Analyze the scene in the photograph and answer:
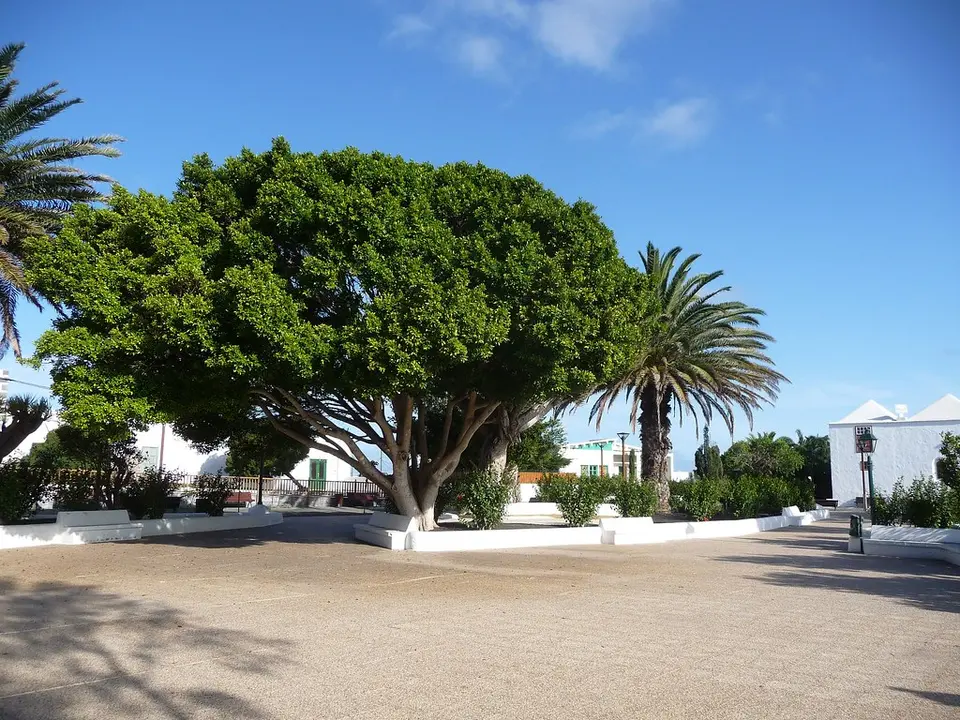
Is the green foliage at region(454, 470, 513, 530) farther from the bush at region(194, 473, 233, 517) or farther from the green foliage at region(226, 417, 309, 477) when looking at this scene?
the bush at region(194, 473, 233, 517)

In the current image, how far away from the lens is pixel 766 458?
2053 inches

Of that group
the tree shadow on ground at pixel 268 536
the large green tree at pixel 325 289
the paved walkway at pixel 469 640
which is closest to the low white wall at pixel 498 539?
the paved walkway at pixel 469 640

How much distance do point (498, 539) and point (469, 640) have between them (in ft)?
33.7

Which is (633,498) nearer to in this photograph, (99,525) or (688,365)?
(688,365)

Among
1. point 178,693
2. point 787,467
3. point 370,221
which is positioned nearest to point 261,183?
point 370,221

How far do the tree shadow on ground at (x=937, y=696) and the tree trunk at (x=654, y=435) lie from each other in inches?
761

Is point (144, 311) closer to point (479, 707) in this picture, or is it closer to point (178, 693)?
point (178, 693)

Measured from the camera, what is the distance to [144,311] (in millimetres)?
13617

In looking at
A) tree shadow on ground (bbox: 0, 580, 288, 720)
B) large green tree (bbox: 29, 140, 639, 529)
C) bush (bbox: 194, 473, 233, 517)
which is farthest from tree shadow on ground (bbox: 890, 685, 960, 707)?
bush (bbox: 194, 473, 233, 517)

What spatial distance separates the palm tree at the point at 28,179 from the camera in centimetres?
1722

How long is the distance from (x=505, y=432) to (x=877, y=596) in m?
12.3

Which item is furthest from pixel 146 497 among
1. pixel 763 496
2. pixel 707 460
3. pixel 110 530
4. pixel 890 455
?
pixel 707 460

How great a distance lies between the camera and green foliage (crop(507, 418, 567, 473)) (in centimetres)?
3124

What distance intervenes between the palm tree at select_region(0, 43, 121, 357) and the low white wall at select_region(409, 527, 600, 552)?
10.9m
